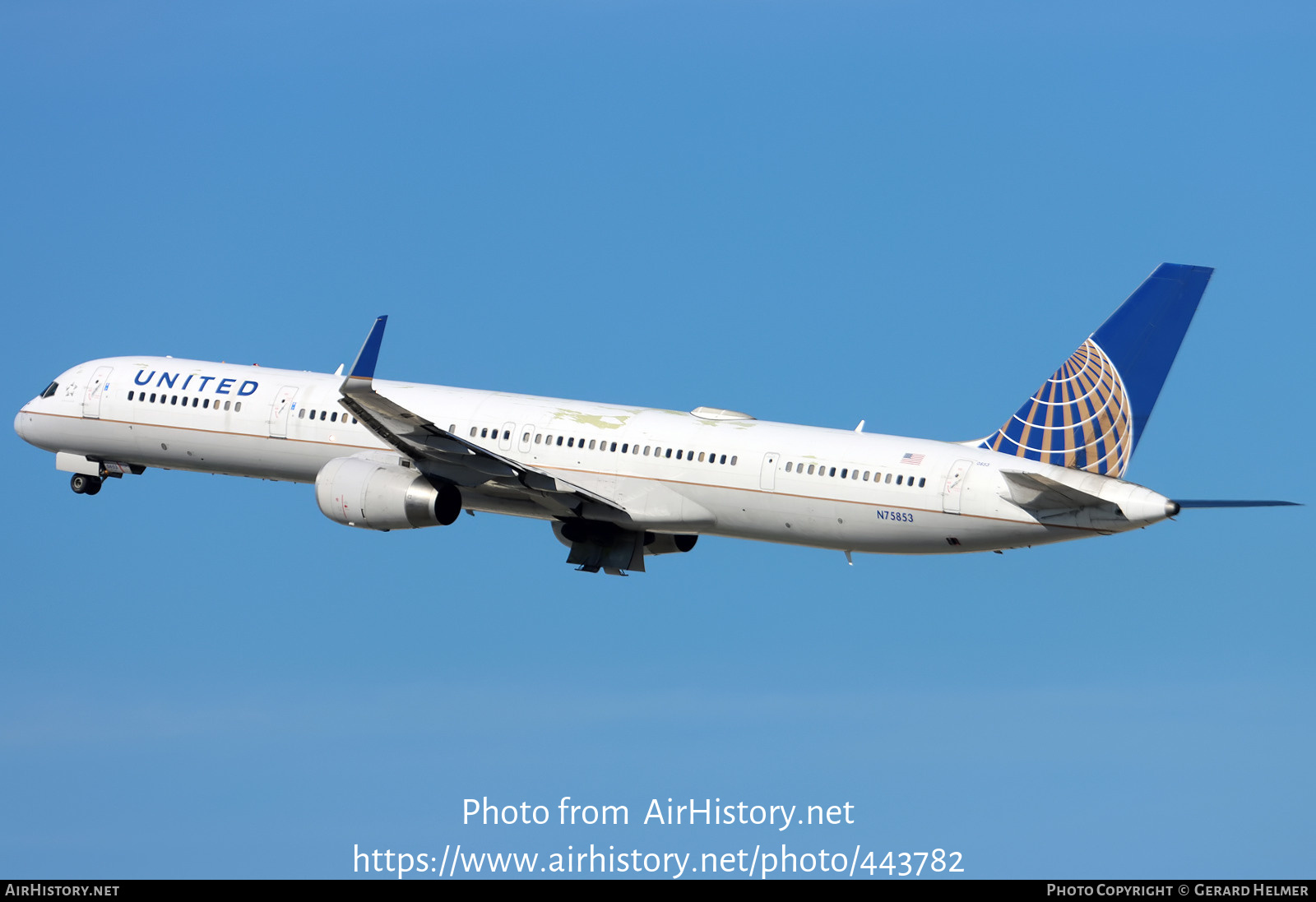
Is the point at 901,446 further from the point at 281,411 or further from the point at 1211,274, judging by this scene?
the point at 281,411

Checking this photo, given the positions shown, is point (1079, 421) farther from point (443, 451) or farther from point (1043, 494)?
point (443, 451)

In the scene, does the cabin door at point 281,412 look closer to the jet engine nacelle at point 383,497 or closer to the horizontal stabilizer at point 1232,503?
the jet engine nacelle at point 383,497

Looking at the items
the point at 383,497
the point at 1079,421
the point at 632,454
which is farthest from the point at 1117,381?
the point at 383,497

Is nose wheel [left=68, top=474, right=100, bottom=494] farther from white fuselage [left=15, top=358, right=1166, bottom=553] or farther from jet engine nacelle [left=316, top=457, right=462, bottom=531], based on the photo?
jet engine nacelle [left=316, top=457, right=462, bottom=531]

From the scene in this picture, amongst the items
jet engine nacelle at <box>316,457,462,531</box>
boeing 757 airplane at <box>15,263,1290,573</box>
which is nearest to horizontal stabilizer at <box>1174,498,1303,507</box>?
boeing 757 airplane at <box>15,263,1290,573</box>

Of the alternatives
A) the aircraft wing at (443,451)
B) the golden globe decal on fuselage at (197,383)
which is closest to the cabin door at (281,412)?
the golden globe decal on fuselage at (197,383)

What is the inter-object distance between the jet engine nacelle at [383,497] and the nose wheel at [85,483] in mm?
10808

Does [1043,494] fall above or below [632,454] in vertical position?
below

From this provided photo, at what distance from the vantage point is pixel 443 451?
48531mm

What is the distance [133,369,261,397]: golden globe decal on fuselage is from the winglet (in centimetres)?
894

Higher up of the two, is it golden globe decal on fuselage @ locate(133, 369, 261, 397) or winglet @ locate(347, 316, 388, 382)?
golden globe decal on fuselage @ locate(133, 369, 261, 397)

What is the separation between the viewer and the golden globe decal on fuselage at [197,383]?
179ft

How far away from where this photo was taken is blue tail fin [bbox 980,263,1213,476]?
45469 millimetres

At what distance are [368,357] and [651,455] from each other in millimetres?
7620
